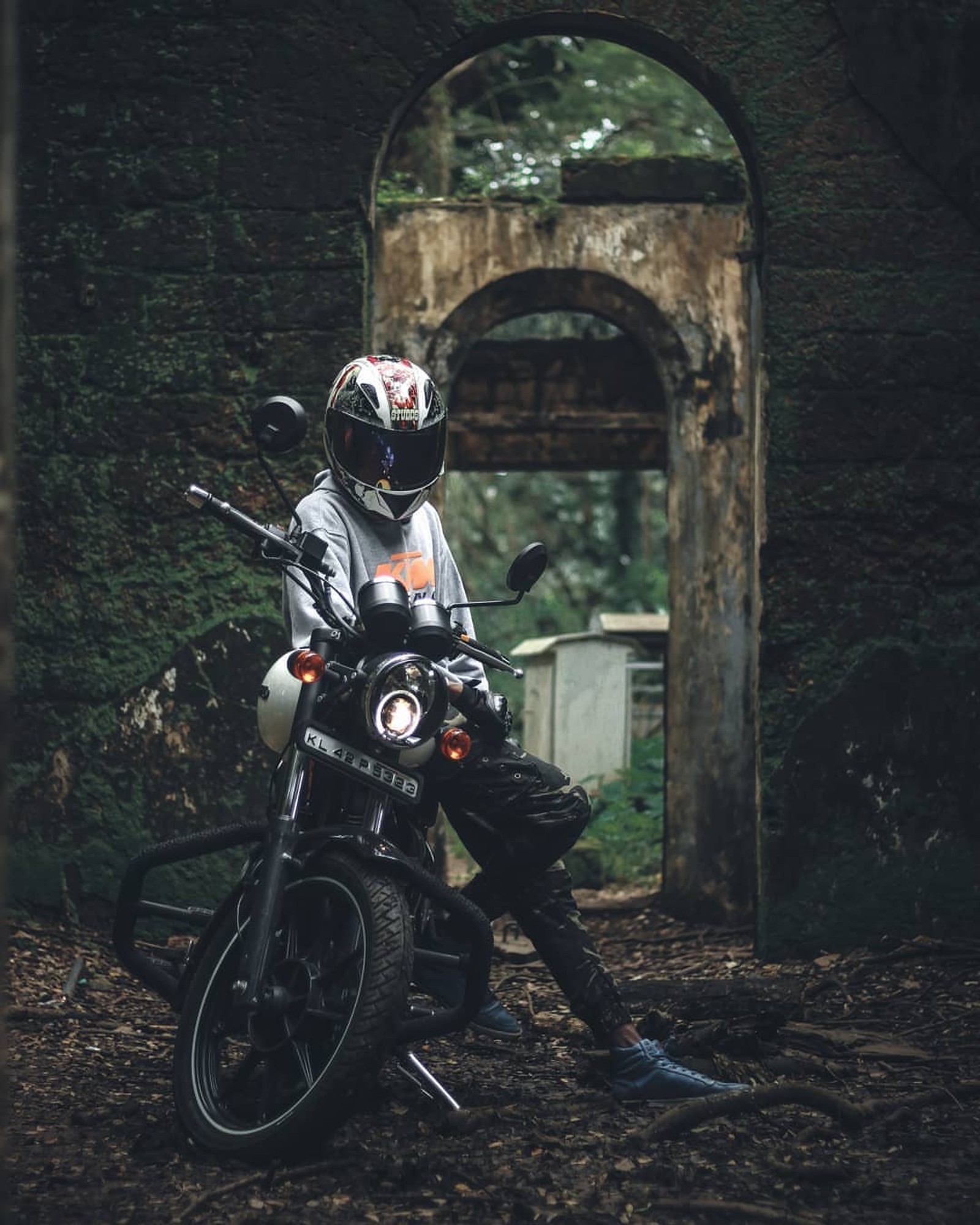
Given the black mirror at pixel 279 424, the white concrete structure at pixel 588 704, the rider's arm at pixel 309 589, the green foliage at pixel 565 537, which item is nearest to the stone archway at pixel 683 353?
the white concrete structure at pixel 588 704

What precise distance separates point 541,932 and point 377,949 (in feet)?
3.01

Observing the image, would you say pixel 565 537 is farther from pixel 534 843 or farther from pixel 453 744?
pixel 453 744

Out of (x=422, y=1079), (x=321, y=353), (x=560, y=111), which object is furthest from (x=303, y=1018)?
(x=560, y=111)

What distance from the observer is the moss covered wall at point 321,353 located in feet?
17.8

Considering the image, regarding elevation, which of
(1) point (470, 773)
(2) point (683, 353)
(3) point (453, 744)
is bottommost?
(1) point (470, 773)

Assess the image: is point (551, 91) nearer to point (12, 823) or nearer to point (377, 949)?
point (12, 823)

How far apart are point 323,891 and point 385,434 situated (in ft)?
3.94

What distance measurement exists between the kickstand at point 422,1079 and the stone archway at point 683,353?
4.54 m

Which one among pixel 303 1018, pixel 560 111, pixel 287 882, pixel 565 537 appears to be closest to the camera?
pixel 303 1018

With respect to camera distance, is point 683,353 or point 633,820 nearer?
point 683,353

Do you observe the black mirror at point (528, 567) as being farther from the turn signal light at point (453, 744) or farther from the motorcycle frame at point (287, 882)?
the motorcycle frame at point (287, 882)

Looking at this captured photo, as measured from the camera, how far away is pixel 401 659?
318 centimetres

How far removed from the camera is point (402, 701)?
319cm

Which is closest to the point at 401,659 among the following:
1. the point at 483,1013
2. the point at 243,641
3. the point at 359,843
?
the point at 359,843
